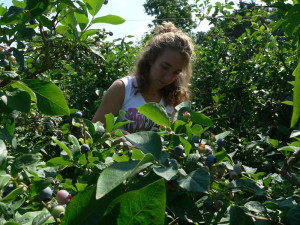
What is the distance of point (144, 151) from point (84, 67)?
263 centimetres

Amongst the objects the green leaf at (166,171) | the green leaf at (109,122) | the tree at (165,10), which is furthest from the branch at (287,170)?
the tree at (165,10)

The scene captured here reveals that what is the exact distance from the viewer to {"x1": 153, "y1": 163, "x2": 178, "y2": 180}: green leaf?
515 mm

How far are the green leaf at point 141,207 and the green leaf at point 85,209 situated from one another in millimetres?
30

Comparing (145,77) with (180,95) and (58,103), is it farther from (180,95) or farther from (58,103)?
(58,103)

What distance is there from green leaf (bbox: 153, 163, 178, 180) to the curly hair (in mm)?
1747

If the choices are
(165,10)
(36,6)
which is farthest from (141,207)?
(165,10)

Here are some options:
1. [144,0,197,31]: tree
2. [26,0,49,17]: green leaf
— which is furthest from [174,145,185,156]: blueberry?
[144,0,197,31]: tree

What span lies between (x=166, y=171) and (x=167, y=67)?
1.79 meters

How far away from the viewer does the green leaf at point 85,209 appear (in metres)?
0.43

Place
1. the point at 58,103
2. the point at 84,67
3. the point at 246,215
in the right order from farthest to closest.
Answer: the point at 84,67 < the point at 58,103 < the point at 246,215

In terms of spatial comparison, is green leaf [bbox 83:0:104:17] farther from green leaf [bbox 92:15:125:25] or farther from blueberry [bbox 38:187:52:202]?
blueberry [bbox 38:187:52:202]

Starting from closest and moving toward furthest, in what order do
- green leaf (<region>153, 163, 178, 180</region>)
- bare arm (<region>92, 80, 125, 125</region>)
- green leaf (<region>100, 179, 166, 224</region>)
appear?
green leaf (<region>100, 179, 166, 224</region>) < green leaf (<region>153, 163, 178, 180</region>) < bare arm (<region>92, 80, 125, 125</region>)

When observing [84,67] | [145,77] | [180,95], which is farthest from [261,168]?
[84,67]

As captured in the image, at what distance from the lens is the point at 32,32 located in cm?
92
